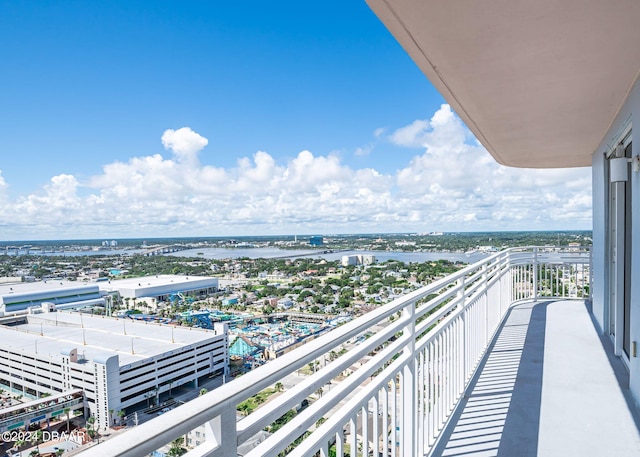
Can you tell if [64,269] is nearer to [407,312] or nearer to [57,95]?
[57,95]

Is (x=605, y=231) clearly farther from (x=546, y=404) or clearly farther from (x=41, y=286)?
(x=41, y=286)

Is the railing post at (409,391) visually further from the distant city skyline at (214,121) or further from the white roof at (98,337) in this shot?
the white roof at (98,337)

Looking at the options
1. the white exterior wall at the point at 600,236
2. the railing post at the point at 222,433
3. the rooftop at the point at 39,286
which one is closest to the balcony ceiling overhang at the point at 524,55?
the white exterior wall at the point at 600,236

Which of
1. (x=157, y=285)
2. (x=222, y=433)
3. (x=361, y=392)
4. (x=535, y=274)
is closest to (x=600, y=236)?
(x=535, y=274)

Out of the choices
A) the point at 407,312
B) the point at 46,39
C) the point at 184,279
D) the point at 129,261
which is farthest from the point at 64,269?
the point at 407,312

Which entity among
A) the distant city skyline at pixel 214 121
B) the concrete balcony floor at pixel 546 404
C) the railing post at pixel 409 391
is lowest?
the concrete balcony floor at pixel 546 404

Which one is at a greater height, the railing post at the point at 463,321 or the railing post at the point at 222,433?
the railing post at the point at 222,433

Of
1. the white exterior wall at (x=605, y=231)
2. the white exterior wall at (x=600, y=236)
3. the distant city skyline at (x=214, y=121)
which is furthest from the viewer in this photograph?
the distant city skyline at (x=214, y=121)

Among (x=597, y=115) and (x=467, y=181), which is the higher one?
(x=467, y=181)
